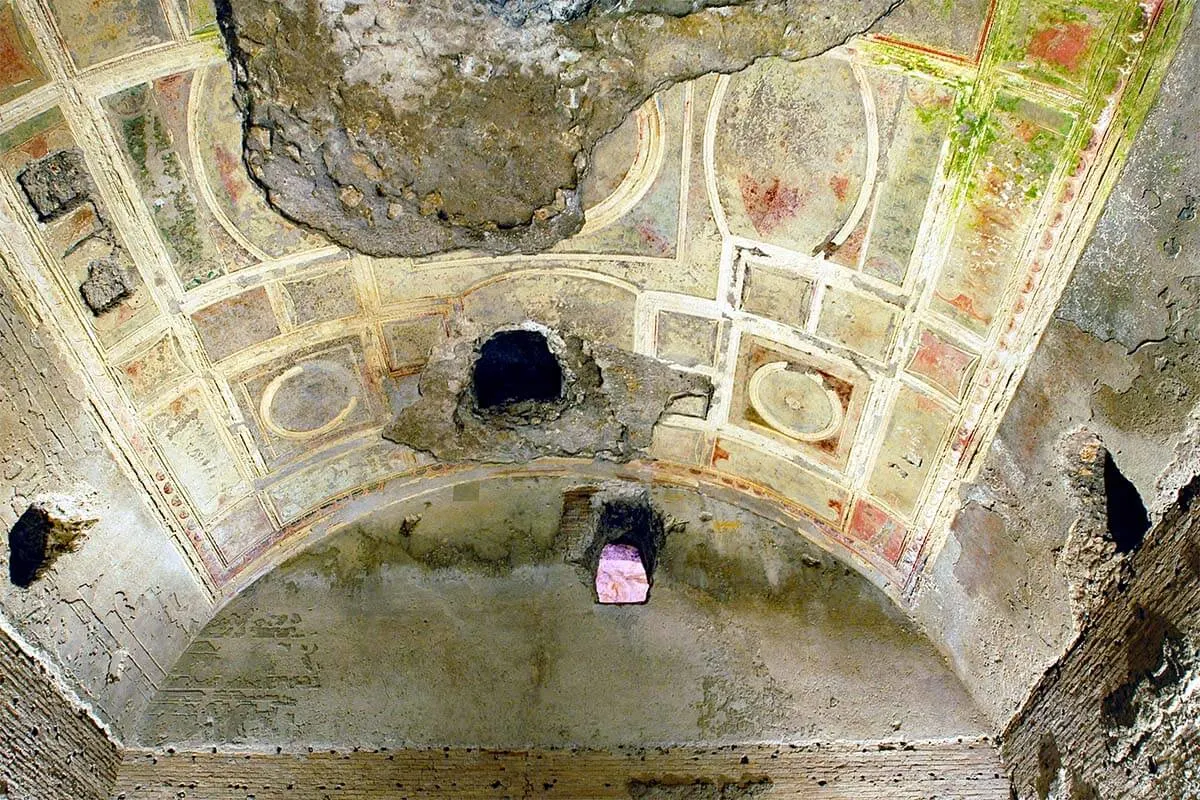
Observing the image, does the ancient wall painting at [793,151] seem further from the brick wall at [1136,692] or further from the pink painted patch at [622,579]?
the pink painted patch at [622,579]

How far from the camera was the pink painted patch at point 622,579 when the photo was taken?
724 centimetres

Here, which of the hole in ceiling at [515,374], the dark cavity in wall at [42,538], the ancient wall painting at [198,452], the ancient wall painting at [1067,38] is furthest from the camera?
the hole in ceiling at [515,374]

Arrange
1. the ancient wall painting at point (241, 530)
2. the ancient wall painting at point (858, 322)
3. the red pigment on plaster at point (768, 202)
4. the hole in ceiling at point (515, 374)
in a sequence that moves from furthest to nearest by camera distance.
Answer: the hole in ceiling at point (515, 374), the ancient wall painting at point (241, 530), the ancient wall painting at point (858, 322), the red pigment on plaster at point (768, 202)

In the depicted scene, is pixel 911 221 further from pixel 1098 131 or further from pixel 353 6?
pixel 353 6

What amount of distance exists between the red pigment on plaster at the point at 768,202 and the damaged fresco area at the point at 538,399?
141 cm

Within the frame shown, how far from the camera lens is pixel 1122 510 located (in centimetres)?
539

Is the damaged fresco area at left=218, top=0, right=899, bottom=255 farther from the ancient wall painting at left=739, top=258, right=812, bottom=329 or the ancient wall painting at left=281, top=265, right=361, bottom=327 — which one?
the ancient wall painting at left=739, top=258, right=812, bottom=329

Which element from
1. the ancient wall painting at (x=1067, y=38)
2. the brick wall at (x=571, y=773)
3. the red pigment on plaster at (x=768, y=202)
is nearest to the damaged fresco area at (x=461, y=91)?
the ancient wall painting at (x=1067, y=38)

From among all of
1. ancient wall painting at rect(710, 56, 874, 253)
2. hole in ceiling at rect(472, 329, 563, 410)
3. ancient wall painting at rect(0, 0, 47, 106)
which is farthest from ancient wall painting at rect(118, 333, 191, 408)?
ancient wall painting at rect(710, 56, 874, 253)

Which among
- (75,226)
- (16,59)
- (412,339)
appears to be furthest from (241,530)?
(16,59)

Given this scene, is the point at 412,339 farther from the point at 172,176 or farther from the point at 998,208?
the point at 998,208

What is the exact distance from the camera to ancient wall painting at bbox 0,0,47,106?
4.42m

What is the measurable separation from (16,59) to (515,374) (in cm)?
364

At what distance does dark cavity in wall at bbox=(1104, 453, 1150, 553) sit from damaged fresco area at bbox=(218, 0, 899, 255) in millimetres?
2732
